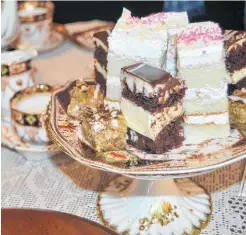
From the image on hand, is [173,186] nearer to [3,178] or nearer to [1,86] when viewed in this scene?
[3,178]

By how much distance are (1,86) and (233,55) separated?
614mm

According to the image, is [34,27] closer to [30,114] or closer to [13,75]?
[13,75]

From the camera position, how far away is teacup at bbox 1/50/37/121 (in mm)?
1275

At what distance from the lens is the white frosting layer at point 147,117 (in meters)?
0.87

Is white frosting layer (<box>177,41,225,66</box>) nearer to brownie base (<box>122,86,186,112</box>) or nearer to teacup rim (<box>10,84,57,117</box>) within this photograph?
brownie base (<box>122,86,186,112</box>)

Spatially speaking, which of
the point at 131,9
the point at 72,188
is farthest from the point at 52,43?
the point at 72,188

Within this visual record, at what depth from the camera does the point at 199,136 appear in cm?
95

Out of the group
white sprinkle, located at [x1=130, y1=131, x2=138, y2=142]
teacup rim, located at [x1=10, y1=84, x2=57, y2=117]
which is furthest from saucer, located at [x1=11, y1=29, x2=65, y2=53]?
white sprinkle, located at [x1=130, y1=131, x2=138, y2=142]

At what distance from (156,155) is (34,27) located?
89cm

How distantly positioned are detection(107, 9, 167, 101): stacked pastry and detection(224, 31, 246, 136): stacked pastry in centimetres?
13

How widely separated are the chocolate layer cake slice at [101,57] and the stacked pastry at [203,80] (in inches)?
6.9

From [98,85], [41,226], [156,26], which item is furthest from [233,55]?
[41,226]

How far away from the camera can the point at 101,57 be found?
1049 mm

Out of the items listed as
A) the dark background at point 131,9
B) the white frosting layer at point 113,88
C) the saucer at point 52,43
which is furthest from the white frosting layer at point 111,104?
the dark background at point 131,9
